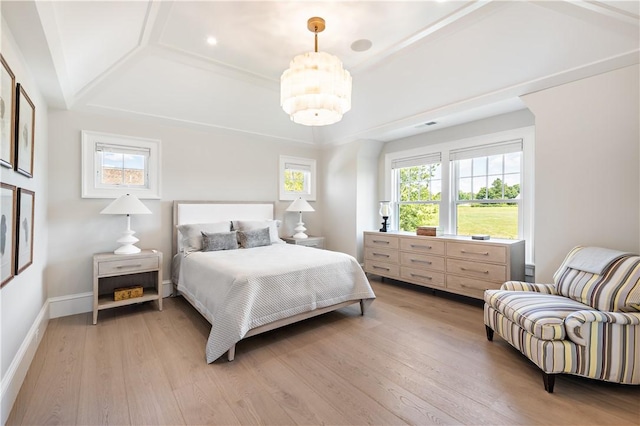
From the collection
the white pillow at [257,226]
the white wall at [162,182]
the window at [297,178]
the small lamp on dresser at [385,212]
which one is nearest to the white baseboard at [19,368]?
the white wall at [162,182]

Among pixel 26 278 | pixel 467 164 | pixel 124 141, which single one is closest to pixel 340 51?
pixel 467 164

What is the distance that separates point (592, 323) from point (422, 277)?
225cm

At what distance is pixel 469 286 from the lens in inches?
142

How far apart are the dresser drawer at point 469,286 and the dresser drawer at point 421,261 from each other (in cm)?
20

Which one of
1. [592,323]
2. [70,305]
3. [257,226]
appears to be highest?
[257,226]

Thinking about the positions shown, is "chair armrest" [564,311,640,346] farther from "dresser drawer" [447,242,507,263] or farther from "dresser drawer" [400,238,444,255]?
"dresser drawer" [400,238,444,255]

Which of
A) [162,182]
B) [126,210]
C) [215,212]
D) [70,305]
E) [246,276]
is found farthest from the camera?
[215,212]

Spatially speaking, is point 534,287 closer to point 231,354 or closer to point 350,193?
point 231,354

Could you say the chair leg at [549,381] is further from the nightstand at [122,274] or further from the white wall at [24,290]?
the nightstand at [122,274]

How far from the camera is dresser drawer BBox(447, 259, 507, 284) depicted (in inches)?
132

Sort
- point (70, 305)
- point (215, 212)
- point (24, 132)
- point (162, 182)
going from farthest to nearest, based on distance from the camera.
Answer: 1. point (215, 212)
2. point (162, 182)
3. point (70, 305)
4. point (24, 132)

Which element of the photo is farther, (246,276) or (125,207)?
(125,207)

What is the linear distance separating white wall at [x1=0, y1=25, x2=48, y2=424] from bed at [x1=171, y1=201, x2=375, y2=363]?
45.8 inches

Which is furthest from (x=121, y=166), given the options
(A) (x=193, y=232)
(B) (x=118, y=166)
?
(A) (x=193, y=232)
